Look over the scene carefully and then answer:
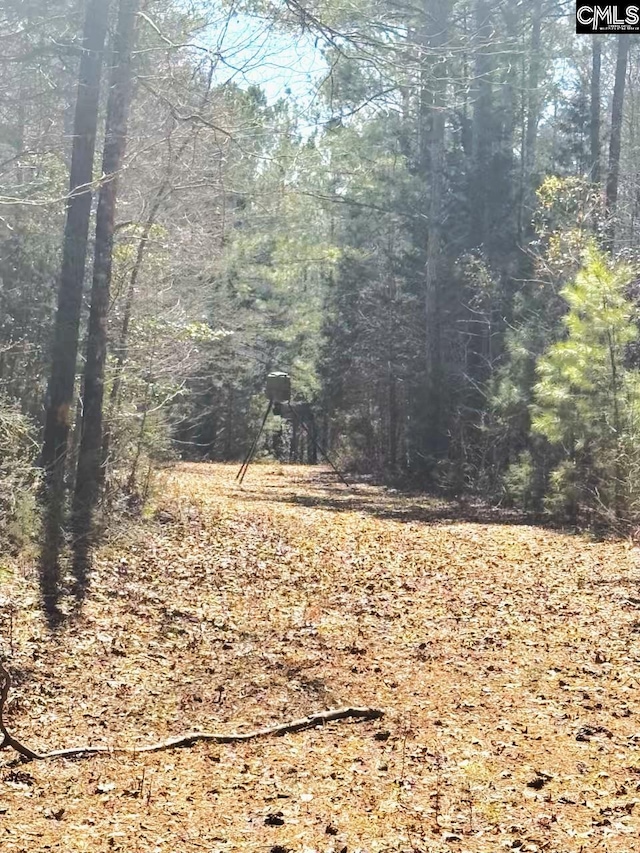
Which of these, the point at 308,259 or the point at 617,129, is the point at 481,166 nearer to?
the point at 617,129

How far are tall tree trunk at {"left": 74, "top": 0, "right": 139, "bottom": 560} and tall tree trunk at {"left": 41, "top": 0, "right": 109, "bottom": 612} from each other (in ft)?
0.98

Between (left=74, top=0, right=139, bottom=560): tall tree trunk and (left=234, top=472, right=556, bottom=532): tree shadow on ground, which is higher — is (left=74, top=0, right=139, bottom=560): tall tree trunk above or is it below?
above

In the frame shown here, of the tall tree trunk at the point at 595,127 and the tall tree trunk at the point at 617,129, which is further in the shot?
the tall tree trunk at the point at 595,127

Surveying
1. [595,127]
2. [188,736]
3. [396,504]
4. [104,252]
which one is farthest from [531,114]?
[188,736]

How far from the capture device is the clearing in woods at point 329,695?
433cm

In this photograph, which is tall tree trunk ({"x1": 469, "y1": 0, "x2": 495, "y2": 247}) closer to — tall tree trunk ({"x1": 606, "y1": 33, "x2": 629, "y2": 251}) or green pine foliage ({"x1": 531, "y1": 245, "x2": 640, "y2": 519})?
tall tree trunk ({"x1": 606, "y1": 33, "x2": 629, "y2": 251})

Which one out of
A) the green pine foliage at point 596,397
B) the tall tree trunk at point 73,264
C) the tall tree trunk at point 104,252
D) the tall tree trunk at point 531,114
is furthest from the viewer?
the tall tree trunk at point 531,114

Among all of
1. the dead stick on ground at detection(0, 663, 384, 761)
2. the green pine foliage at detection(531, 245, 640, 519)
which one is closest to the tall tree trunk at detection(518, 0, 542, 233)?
the green pine foliage at detection(531, 245, 640, 519)

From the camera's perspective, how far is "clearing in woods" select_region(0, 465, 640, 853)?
170 inches

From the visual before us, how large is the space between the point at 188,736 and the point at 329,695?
A: 3.74 ft

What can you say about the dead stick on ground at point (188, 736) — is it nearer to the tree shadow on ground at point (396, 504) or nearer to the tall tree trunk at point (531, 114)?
the tree shadow on ground at point (396, 504)

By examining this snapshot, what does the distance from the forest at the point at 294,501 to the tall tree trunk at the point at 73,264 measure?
0.03 m

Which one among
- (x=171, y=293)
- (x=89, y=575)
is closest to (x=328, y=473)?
(x=171, y=293)

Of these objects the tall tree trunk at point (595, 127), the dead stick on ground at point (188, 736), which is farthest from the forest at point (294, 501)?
the tall tree trunk at point (595, 127)
